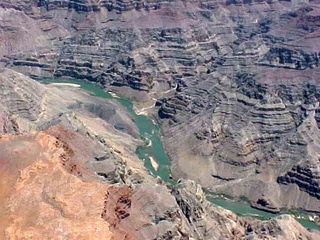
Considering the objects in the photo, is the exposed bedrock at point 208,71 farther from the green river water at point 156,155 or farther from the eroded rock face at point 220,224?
the eroded rock face at point 220,224

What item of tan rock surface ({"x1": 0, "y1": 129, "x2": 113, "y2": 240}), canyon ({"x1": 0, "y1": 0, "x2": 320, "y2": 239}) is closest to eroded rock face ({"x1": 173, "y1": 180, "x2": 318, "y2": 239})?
canyon ({"x1": 0, "y1": 0, "x2": 320, "y2": 239})

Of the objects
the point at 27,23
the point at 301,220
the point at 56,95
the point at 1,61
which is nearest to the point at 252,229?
the point at 301,220

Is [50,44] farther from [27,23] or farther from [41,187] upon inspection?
[41,187]

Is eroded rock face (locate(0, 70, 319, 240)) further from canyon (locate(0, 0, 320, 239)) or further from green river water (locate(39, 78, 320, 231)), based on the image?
green river water (locate(39, 78, 320, 231))

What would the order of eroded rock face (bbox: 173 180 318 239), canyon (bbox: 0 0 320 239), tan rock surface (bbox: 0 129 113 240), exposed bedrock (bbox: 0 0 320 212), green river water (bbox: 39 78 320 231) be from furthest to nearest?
exposed bedrock (bbox: 0 0 320 212), green river water (bbox: 39 78 320 231), eroded rock face (bbox: 173 180 318 239), canyon (bbox: 0 0 320 239), tan rock surface (bbox: 0 129 113 240)

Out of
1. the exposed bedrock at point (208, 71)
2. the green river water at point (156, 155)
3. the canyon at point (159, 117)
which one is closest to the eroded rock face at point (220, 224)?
the canyon at point (159, 117)
